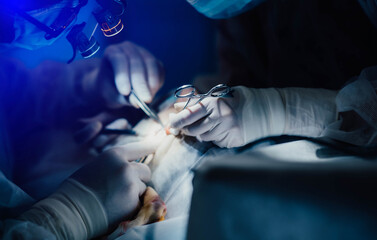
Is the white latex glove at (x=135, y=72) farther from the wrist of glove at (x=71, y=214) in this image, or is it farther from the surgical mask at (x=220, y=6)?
the wrist of glove at (x=71, y=214)

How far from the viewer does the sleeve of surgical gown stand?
0.72m

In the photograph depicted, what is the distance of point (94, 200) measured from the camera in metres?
0.86

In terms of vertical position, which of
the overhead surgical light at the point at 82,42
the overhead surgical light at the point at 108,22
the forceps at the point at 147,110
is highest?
the overhead surgical light at the point at 108,22

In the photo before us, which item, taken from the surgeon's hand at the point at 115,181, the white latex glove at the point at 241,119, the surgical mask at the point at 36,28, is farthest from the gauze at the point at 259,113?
the surgical mask at the point at 36,28

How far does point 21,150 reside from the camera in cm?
107

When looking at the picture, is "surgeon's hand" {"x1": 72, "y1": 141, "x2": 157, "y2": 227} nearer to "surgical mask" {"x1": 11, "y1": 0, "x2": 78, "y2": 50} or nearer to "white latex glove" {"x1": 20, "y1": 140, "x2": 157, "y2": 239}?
"white latex glove" {"x1": 20, "y1": 140, "x2": 157, "y2": 239}

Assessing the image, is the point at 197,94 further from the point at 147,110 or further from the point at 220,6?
the point at 220,6

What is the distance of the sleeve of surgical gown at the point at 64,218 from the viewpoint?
28.5 inches

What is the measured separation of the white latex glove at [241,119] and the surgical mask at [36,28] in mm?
550

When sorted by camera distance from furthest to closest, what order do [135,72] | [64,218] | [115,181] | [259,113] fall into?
[135,72] < [259,113] < [115,181] < [64,218]

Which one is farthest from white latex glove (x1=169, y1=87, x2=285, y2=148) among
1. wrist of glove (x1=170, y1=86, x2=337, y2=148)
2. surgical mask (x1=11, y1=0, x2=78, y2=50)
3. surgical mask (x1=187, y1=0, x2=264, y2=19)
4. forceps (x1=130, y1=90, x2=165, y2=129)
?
surgical mask (x1=11, y1=0, x2=78, y2=50)

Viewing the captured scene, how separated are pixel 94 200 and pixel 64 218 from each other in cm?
10

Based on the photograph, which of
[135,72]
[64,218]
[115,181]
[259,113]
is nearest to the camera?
[64,218]

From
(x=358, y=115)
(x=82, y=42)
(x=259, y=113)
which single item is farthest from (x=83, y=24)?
(x=358, y=115)
